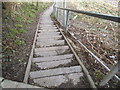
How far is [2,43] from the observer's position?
296 centimetres

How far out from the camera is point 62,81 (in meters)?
1.94

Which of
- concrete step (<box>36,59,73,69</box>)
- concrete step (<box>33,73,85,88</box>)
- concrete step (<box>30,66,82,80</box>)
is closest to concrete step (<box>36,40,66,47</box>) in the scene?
concrete step (<box>36,59,73,69</box>)

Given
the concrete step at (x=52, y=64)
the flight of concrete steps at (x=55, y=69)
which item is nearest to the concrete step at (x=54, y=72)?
the flight of concrete steps at (x=55, y=69)

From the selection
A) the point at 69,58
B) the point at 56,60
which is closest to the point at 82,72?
the point at 69,58

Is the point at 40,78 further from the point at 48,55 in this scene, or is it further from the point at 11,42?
the point at 11,42

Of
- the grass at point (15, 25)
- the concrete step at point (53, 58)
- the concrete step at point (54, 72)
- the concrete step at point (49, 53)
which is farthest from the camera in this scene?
the grass at point (15, 25)

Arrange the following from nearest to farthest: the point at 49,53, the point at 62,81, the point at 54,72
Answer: the point at 62,81 < the point at 54,72 < the point at 49,53

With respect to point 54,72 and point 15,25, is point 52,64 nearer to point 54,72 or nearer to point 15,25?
point 54,72

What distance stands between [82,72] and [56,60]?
809mm

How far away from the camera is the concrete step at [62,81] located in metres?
1.86

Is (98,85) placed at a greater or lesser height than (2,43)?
lesser

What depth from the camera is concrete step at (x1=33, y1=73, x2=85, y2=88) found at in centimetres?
186

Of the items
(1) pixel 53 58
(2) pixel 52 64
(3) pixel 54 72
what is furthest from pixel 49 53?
Result: (3) pixel 54 72

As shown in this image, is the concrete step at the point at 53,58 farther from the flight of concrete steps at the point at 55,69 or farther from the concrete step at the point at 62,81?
the concrete step at the point at 62,81
